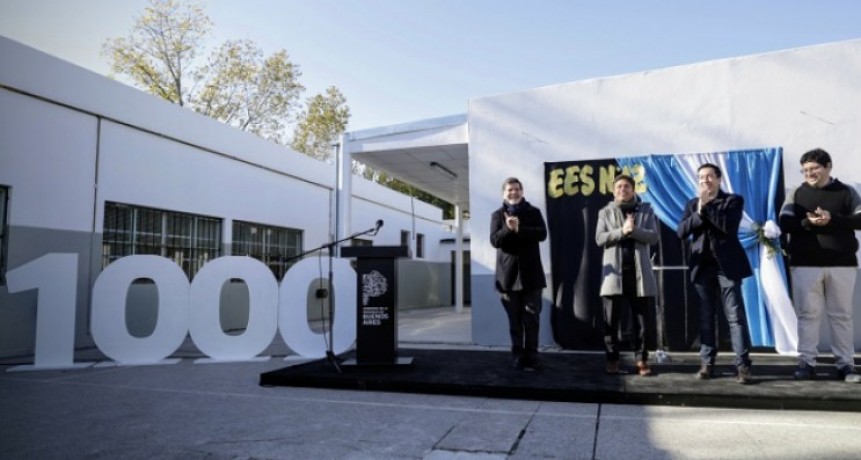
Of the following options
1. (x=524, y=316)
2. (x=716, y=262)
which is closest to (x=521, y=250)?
(x=524, y=316)

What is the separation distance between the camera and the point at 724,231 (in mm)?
3807

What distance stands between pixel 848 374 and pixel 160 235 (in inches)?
355

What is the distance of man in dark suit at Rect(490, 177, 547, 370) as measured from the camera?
449 centimetres

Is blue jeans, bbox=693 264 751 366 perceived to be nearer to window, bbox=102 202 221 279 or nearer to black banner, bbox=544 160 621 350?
black banner, bbox=544 160 621 350

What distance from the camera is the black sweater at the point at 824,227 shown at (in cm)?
389

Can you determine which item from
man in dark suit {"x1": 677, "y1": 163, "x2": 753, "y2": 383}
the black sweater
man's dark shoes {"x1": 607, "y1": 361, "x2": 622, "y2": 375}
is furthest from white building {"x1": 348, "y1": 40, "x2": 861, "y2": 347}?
man in dark suit {"x1": 677, "y1": 163, "x2": 753, "y2": 383}

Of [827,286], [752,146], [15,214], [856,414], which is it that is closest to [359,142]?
[15,214]

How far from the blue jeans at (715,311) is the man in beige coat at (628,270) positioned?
0.36 metres

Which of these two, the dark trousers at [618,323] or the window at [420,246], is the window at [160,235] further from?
the window at [420,246]

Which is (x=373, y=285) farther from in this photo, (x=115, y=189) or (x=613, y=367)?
(x=115, y=189)

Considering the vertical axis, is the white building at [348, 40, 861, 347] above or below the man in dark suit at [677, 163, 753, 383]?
above

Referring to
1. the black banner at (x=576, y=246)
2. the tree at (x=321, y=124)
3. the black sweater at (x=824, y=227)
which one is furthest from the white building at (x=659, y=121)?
the tree at (x=321, y=124)

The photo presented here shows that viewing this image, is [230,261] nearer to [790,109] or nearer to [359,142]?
[359,142]

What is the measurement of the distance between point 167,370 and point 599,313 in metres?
4.70
